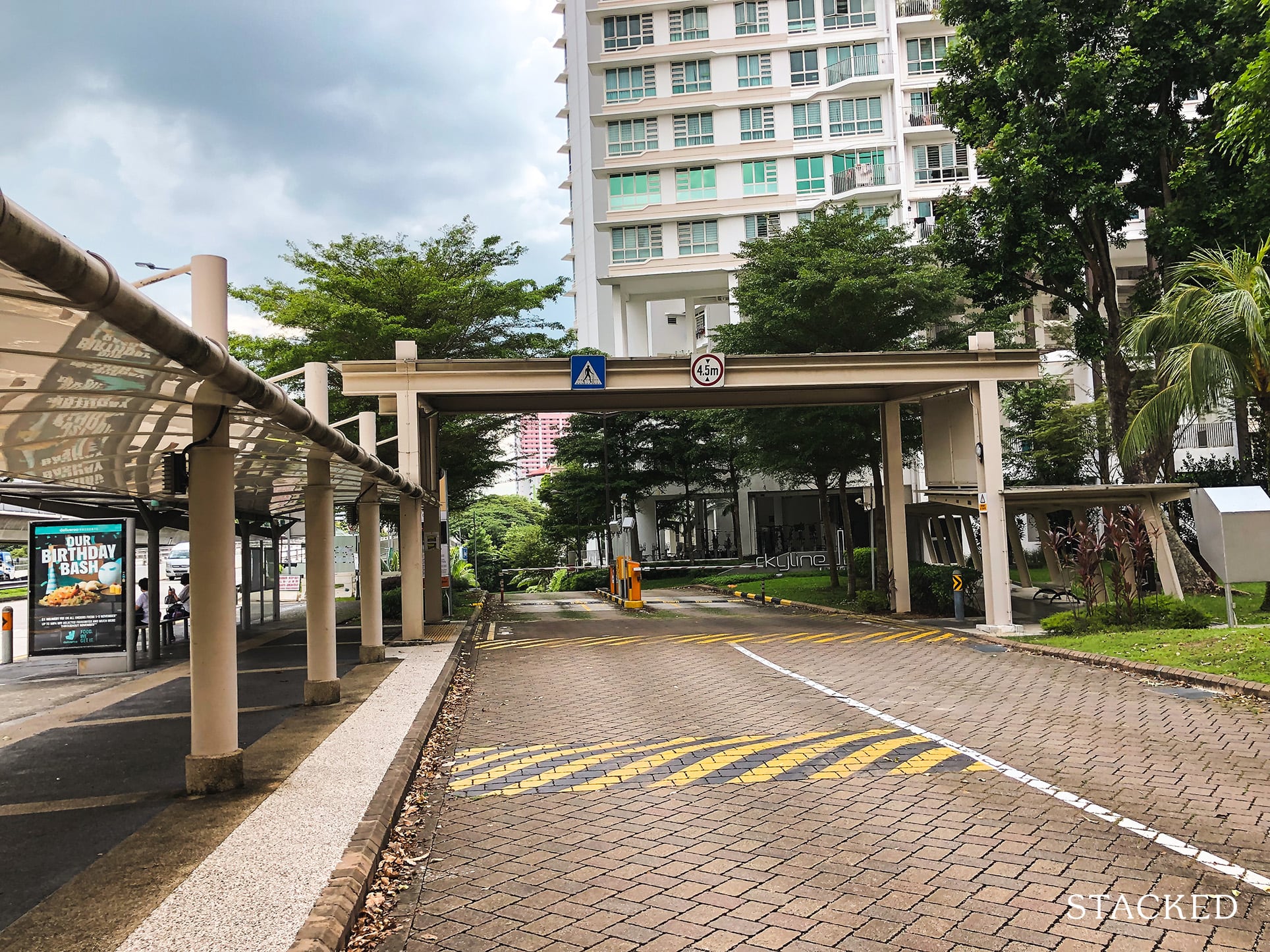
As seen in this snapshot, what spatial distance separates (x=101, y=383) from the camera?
19.1 ft

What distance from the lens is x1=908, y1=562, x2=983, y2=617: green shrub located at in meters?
22.5

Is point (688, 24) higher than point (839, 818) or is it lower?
higher

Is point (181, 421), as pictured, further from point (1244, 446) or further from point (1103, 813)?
point (1244, 446)

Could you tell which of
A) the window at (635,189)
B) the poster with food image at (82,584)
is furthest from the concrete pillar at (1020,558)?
the window at (635,189)

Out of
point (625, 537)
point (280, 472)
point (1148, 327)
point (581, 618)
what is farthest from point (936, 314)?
point (625, 537)

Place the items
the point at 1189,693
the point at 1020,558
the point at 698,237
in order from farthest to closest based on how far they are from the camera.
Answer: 1. the point at 698,237
2. the point at 1020,558
3. the point at 1189,693

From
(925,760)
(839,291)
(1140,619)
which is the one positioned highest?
(839,291)

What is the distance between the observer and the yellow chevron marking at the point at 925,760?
24.4 ft

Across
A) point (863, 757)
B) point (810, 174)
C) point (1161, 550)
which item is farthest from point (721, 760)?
point (810, 174)

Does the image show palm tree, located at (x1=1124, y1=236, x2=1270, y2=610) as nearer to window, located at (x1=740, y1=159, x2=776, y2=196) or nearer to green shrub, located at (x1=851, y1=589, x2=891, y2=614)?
green shrub, located at (x1=851, y1=589, x2=891, y2=614)

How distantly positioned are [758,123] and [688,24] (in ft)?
22.2

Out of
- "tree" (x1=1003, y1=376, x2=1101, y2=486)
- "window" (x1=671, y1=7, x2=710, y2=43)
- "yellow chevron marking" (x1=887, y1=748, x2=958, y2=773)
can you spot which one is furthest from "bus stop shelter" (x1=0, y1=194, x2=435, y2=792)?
"window" (x1=671, y1=7, x2=710, y2=43)

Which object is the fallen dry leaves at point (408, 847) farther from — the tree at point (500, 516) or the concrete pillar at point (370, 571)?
the tree at point (500, 516)

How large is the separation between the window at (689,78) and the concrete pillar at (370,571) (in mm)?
42302
